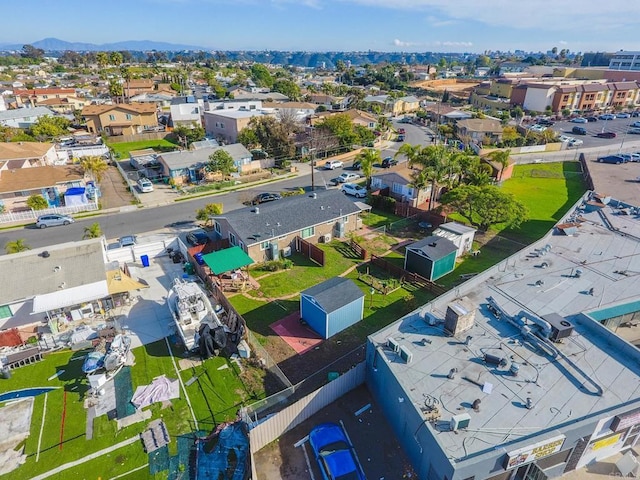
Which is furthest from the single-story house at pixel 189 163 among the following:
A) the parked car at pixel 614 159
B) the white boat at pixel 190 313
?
the parked car at pixel 614 159

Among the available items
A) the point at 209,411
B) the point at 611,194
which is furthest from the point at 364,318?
the point at 611,194

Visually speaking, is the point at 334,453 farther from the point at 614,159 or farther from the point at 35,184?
the point at 614,159

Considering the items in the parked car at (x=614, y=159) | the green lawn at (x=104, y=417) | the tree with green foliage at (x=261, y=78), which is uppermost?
the tree with green foliage at (x=261, y=78)

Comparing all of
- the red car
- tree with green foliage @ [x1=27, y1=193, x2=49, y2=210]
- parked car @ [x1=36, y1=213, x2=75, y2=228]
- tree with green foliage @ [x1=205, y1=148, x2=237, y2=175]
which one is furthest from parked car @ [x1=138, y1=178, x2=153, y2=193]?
the red car

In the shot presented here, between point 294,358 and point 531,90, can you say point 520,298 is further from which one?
point 531,90

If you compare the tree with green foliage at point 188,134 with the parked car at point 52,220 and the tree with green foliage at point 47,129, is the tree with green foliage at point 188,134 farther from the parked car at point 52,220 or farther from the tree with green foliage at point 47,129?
the parked car at point 52,220

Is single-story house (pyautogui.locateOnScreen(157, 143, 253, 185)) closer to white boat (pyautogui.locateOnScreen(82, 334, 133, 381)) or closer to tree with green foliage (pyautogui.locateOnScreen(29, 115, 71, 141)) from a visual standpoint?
tree with green foliage (pyautogui.locateOnScreen(29, 115, 71, 141))
